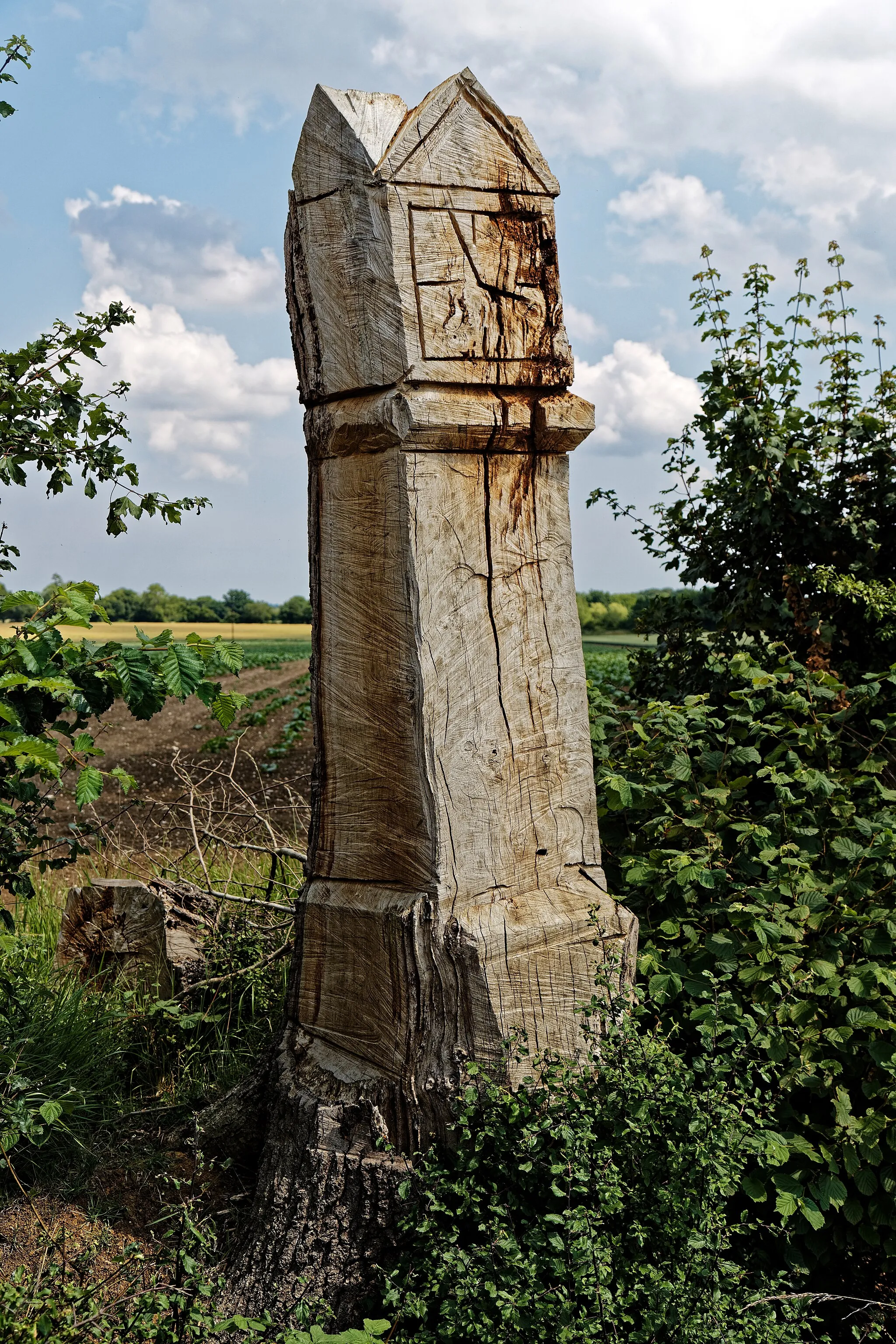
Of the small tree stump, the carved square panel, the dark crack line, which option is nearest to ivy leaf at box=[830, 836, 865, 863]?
the dark crack line

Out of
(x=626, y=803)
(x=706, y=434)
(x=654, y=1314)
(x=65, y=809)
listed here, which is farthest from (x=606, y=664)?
(x=654, y=1314)

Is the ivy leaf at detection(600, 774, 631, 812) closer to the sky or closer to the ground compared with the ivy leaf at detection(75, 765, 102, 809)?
closer to the ground

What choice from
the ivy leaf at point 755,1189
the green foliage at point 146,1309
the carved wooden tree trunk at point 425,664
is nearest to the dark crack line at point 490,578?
the carved wooden tree trunk at point 425,664

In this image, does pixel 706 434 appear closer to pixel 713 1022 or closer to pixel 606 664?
pixel 713 1022

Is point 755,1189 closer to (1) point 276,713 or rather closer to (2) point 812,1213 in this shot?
(2) point 812,1213

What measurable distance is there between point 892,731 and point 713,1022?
1856 mm

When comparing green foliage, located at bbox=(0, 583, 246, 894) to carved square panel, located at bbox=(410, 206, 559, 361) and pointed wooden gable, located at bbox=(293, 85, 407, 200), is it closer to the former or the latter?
carved square panel, located at bbox=(410, 206, 559, 361)

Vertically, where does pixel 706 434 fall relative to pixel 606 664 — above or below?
above

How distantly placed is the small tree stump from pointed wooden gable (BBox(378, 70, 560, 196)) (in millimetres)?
3139

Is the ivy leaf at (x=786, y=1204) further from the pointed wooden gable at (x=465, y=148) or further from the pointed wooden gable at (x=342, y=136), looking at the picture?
the pointed wooden gable at (x=342, y=136)

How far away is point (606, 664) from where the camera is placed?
18.7 m

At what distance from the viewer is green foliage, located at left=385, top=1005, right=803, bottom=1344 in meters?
2.34

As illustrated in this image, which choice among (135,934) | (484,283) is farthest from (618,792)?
(135,934)

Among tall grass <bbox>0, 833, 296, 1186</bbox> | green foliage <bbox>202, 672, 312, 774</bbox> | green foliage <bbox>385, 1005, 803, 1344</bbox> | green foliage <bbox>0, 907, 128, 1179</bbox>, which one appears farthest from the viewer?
green foliage <bbox>202, 672, 312, 774</bbox>
